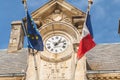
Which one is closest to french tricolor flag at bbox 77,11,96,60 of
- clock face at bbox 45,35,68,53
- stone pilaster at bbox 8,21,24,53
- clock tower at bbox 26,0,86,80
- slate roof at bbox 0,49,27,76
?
clock tower at bbox 26,0,86,80

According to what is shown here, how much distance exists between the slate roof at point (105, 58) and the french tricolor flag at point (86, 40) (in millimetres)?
1230

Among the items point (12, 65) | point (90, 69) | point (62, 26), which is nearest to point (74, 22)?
point (62, 26)

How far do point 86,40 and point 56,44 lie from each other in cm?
172

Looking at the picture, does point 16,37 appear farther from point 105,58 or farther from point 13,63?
point 105,58

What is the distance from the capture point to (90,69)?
69.8ft

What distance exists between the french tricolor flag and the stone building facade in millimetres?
705

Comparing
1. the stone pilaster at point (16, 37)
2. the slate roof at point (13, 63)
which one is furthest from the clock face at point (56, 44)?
the stone pilaster at point (16, 37)

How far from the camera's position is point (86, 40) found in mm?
20328

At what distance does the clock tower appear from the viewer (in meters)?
20.4

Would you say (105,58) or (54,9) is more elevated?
(54,9)

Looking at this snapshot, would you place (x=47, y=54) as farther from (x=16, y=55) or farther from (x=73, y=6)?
(x=16, y=55)

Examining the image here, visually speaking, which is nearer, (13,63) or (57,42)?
(57,42)

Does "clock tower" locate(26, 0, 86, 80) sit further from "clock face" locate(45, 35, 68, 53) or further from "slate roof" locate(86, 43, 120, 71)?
"slate roof" locate(86, 43, 120, 71)

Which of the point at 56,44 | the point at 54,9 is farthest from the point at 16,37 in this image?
the point at 56,44
